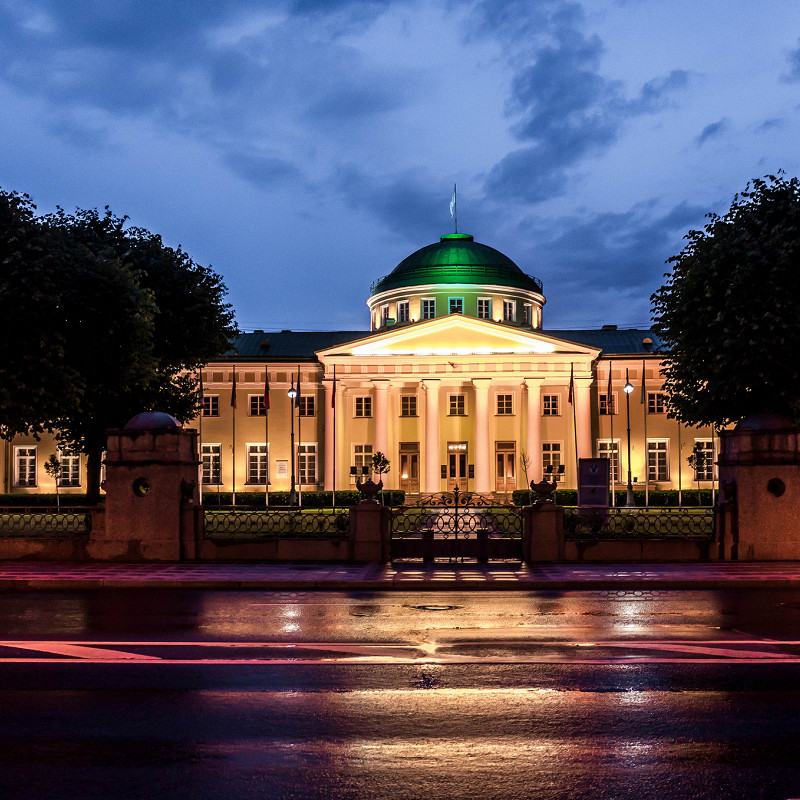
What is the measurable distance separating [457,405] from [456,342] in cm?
510

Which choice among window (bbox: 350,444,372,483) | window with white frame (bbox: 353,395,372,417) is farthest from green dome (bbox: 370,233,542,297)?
window (bbox: 350,444,372,483)

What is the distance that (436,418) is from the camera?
55.8m

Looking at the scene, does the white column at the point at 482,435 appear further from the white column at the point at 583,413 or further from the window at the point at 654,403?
the window at the point at 654,403

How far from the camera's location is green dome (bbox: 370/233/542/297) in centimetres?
6950

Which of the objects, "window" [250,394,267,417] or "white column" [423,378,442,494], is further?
"window" [250,394,267,417]

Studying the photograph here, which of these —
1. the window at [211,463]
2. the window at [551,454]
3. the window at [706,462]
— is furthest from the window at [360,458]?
the window at [706,462]

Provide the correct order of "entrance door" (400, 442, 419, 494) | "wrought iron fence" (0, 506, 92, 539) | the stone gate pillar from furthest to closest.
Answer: "entrance door" (400, 442, 419, 494), "wrought iron fence" (0, 506, 92, 539), the stone gate pillar

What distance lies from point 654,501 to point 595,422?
33.9 ft

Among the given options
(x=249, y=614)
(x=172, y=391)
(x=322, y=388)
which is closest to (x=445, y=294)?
(x=322, y=388)

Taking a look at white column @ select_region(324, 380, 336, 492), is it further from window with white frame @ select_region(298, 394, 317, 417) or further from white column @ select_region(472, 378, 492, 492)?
white column @ select_region(472, 378, 492, 492)

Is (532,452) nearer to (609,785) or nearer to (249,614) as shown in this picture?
(249,614)

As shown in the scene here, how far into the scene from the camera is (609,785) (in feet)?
19.2

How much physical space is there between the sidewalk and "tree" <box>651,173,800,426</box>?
7.18m

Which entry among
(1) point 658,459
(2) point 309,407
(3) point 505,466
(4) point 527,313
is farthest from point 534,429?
(4) point 527,313
